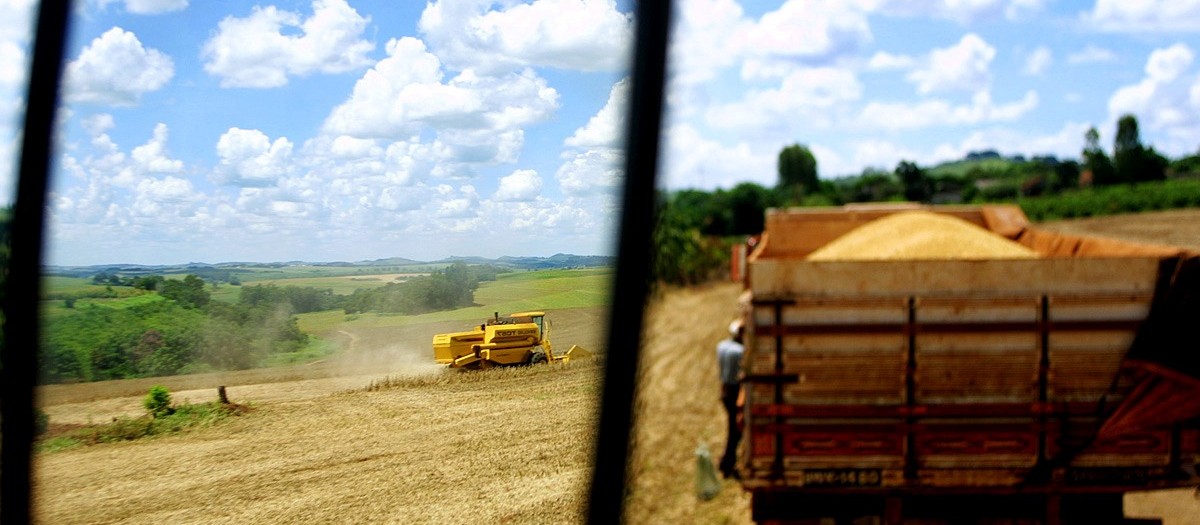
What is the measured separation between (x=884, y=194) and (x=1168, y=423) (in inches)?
1290

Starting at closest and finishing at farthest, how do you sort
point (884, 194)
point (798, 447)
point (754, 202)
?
point (798, 447) < point (754, 202) < point (884, 194)

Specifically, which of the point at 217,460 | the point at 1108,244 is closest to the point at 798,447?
the point at 1108,244

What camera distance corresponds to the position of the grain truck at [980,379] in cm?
341

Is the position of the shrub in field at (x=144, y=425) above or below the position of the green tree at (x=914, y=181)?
below

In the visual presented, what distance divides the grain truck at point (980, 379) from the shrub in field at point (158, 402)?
86.2 inches

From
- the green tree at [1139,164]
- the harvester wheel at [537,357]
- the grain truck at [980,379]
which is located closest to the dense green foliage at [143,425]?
the harvester wheel at [537,357]

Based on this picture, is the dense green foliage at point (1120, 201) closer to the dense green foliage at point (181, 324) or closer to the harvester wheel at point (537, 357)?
the harvester wheel at point (537, 357)

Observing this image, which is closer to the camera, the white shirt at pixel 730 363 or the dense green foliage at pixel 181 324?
the dense green foliage at pixel 181 324

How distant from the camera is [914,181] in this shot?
35.3 metres

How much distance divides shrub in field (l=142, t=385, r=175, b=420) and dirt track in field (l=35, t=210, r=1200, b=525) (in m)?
0.04

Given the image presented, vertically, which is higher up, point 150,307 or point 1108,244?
point 1108,244

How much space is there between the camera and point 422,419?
3.82 metres

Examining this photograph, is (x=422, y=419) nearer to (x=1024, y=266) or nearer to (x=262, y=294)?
(x=262, y=294)

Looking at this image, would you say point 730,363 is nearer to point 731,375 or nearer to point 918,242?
point 731,375
